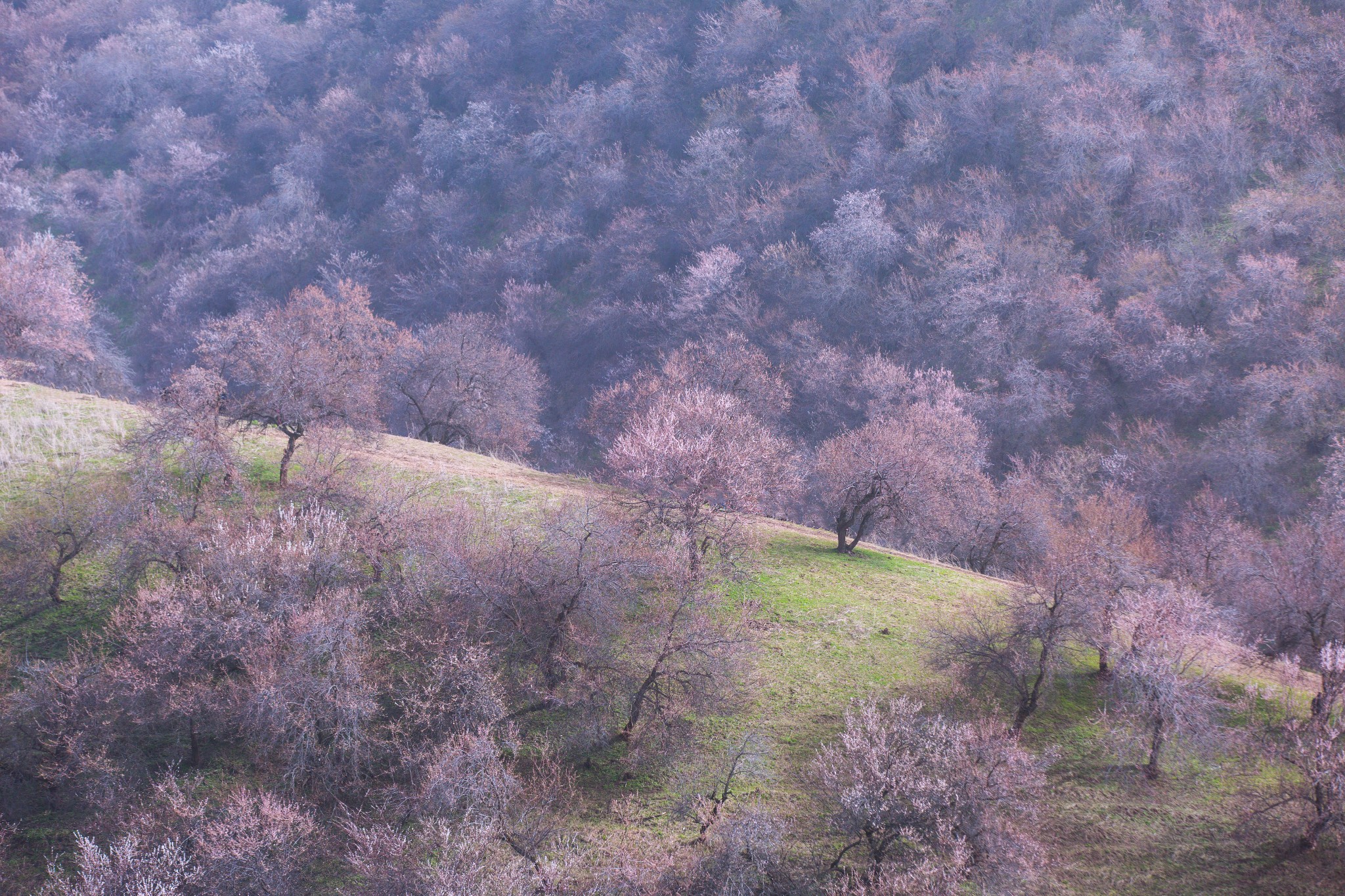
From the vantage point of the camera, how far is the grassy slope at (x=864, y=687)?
14539 millimetres

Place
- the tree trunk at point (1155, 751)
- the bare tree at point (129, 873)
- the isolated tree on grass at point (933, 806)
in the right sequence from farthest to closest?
the tree trunk at point (1155, 751) → the isolated tree on grass at point (933, 806) → the bare tree at point (129, 873)

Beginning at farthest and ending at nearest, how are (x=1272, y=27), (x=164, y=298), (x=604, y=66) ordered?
(x=604, y=66), (x=164, y=298), (x=1272, y=27)

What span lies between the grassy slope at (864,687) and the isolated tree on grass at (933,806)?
1.29 m

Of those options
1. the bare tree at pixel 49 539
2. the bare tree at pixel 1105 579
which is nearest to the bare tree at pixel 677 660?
the bare tree at pixel 1105 579

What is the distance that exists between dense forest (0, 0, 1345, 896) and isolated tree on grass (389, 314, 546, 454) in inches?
10.3

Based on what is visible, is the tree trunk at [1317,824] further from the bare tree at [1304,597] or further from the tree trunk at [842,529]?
the tree trunk at [842,529]

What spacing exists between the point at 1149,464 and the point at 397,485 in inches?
1404

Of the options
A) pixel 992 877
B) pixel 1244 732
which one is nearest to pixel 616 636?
pixel 992 877

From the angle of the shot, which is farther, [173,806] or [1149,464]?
[1149,464]

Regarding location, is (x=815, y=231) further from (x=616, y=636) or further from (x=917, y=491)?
(x=616, y=636)

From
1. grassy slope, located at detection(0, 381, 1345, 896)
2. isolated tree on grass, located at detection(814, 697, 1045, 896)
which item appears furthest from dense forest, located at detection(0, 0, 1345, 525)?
isolated tree on grass, located at detection(814, 697, 1045, 896)

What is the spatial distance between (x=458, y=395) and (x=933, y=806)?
3018 centimetres

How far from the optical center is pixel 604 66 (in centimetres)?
7894

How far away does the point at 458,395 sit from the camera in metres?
39.2
